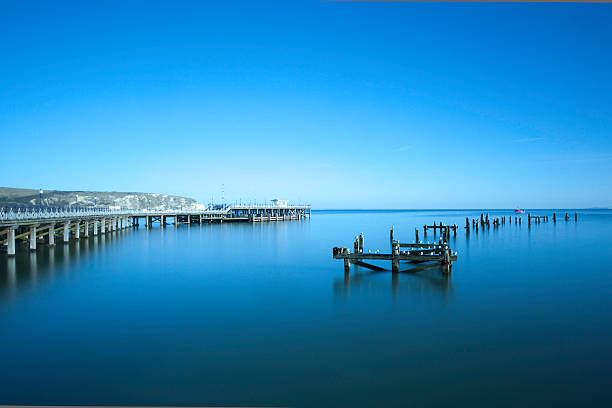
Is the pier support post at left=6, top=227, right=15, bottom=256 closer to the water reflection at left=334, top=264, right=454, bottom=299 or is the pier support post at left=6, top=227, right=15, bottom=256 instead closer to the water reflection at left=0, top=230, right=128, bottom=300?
the water reflection at left=0, top=230, right=128, bottom=300

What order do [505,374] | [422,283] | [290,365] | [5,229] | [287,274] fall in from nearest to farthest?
[505,374] < [290,365] < [422,283] < [287,274] < [5,229]

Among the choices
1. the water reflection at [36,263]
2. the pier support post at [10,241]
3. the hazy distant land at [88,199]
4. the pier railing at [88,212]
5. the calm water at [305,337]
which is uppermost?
the hazy distant land at [88,199]

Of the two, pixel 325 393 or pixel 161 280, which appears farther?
pixel 161 280

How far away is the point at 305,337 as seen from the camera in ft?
36.0

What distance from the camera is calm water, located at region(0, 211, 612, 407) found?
7977 millimetres

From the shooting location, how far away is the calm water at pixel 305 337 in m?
7.98

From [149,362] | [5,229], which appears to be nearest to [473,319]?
[149,362]

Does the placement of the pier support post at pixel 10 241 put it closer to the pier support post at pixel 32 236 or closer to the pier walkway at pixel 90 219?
the pier walkway at pixel 90 219

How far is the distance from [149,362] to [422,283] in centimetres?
1192

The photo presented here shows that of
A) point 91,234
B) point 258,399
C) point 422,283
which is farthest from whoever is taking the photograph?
point 91,234

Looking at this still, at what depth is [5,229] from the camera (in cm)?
2403

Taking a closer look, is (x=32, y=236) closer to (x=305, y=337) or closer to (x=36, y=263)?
(x=36, y=263)

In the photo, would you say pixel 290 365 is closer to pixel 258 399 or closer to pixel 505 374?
pixel 258 399

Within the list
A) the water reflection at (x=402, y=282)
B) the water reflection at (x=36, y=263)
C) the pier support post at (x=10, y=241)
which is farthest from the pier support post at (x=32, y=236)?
the water reflection at (x=402, y=282)
